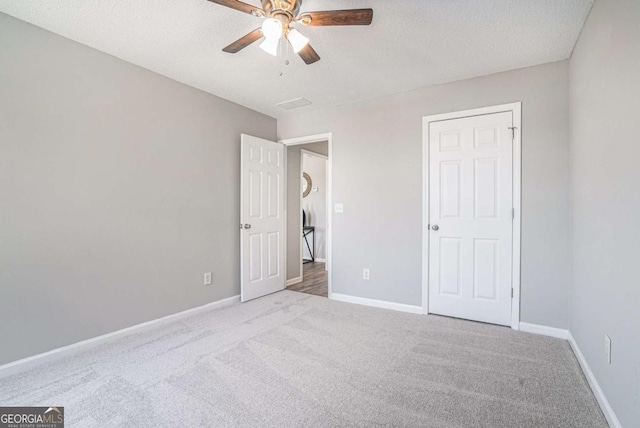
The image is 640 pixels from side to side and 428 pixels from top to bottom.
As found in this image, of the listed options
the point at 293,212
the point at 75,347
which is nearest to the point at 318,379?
the point at 75,347

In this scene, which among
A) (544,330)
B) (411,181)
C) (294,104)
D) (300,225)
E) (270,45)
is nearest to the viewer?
(270,45)

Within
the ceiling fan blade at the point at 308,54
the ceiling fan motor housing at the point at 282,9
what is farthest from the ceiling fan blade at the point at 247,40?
the ceiling fan blade at the point at 308,54

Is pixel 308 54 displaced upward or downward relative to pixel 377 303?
upward

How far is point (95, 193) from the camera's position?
2.42 meters

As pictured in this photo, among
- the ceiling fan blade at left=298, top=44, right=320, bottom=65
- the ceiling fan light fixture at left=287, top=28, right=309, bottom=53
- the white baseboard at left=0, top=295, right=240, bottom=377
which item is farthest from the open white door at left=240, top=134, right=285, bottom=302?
the ceiling fan light fixture at left=287, top=28, right=309, bottom=53

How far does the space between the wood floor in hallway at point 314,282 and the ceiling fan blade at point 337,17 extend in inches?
122

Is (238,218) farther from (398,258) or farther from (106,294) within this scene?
(398,258)

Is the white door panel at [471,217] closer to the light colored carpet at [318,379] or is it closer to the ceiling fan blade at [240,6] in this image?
the light colored carpet at [318,379]

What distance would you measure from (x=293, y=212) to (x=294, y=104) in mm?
1623

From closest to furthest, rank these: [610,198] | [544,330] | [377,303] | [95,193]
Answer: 1. [610,198]
2. [95,193]
3. [544,330]
4. [377,303]

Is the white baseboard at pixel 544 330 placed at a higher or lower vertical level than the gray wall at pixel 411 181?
lower

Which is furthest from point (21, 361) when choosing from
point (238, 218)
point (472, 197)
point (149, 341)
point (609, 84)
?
point (609, 84)

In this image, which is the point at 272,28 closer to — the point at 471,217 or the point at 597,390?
the point at 471,217

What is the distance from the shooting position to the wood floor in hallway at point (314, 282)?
4090 mm
